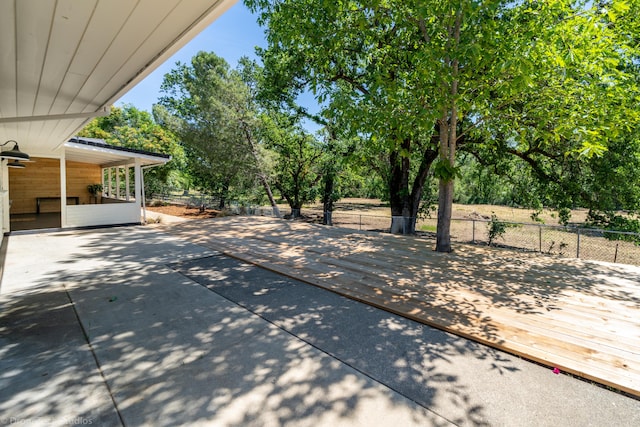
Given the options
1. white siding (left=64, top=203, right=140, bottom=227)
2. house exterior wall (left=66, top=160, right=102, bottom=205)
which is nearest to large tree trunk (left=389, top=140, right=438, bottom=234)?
white siding (left=64, top=203, right=140, bottom=227)

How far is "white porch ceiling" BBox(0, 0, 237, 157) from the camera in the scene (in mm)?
2119

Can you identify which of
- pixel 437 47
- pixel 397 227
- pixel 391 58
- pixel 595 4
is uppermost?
pixel 595 4

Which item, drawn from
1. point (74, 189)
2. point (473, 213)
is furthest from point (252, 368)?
point (473, 213)

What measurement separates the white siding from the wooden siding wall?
13.0 feet

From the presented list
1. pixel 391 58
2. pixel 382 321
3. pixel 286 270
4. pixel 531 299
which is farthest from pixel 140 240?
pixel 531 299

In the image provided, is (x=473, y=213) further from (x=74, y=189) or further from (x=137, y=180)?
(x=74, y=189)

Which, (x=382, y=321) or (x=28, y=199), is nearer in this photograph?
(x=382, y=321)

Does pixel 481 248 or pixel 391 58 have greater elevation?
pixel 391 58

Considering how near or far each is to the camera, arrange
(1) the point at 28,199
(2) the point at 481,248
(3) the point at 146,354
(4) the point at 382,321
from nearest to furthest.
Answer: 1. (3) the point at 146,354
2. (4) the point at 382,321
3. (2) the point at 481,248
4. (1) the point at 28,199

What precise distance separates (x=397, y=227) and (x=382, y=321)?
6.77 m

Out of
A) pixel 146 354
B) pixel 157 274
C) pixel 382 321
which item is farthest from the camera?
pixel 157 274

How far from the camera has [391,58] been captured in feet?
24.6

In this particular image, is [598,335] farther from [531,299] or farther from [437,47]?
[437,47]

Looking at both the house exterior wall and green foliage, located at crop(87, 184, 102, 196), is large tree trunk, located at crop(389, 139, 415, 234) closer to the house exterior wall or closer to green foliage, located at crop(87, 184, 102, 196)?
green foliage, located at crop(87, 184, 102, 196)
